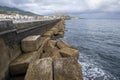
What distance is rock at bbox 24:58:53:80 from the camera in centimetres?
307

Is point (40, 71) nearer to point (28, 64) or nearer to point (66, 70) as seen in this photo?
point (66, 70)

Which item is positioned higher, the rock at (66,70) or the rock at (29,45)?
the rock at (66,70)

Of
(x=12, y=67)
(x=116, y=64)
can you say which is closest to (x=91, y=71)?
(x=116, y=64)

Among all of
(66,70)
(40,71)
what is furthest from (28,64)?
(66,70)

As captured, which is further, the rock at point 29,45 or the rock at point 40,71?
the rock at point 29,45

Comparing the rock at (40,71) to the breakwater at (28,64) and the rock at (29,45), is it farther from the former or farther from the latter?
the rock at (29,45)

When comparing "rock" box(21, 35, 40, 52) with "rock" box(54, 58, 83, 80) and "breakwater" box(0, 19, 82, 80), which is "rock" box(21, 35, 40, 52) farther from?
"rock" box(54, 58, 83, 80)

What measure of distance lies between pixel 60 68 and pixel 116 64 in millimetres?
9705

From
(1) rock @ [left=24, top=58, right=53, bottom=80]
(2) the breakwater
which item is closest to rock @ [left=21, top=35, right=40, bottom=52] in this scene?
(2) the breakwater

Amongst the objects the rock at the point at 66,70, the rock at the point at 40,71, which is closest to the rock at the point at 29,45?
the rock at the point at 40,71

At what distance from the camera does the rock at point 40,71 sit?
307cm

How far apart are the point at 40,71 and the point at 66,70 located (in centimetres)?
58

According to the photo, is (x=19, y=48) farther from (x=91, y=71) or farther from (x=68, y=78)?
(x=91, y=71)

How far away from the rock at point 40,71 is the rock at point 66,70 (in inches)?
5.6
